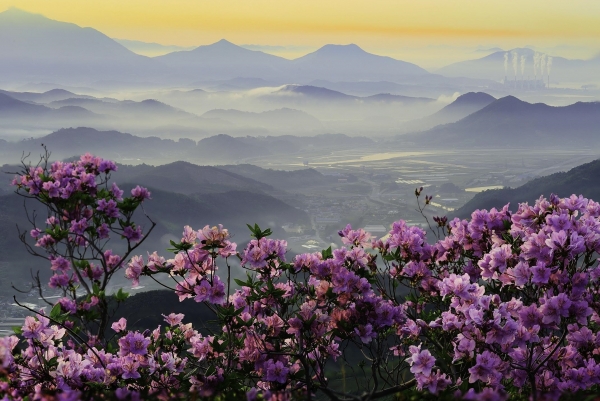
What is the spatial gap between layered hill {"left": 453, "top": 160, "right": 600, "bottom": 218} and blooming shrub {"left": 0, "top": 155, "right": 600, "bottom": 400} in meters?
159

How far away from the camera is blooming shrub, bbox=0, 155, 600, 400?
5.05m

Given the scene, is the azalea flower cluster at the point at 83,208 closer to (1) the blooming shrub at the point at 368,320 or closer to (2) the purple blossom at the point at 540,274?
(1) the blooming shrub at the point at 368,320

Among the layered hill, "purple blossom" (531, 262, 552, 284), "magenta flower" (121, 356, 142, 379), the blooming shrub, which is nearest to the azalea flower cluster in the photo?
the blooming shrub

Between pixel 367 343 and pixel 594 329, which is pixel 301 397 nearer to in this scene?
pixel 367 343

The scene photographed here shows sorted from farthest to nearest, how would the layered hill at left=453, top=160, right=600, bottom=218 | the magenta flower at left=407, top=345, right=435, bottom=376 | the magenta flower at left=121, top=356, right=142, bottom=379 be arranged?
the layered hill at left=453, top=160, right=600, bottom=218 → the magenta flower at left=121, top=356, right=142, bottom=379 → the magenta flower at left=407, top=345, right=435, bottom=376

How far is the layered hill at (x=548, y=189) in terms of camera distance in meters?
166

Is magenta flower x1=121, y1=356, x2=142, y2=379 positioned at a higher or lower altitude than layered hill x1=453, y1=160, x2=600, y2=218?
higher

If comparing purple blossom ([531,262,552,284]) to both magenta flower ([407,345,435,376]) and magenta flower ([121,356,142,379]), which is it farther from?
magenta flower ([121,356,142,379])

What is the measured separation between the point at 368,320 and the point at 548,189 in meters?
188

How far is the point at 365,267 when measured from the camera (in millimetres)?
6520

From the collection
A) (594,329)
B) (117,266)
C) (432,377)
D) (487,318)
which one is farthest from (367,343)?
(117,266)

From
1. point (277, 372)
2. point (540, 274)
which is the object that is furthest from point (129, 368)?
point (540, 274)

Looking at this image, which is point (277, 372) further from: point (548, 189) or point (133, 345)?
point (548, 189)

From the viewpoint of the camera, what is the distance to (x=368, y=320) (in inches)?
241
